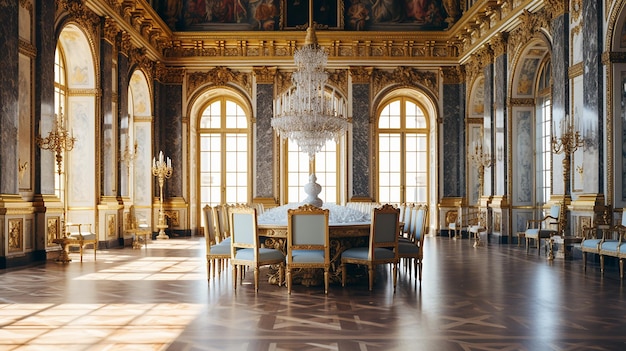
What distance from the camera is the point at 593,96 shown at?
9.56 metres

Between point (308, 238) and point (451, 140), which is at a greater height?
point (451, 140)

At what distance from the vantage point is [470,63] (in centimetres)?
1600

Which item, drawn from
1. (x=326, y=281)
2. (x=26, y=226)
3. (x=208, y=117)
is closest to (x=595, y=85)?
(x=326, y=281)

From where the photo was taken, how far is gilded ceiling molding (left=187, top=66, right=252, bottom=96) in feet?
A: 55.0

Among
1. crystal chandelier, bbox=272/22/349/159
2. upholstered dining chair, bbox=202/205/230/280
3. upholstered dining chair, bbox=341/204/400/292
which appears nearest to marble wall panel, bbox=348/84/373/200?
crystal chandelier, bbox=272/22/349/159

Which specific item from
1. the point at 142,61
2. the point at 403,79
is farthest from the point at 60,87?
the point at 403,79

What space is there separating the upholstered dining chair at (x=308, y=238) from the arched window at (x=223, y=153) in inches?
429

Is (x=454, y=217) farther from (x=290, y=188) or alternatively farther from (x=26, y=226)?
(x=26, y=226)

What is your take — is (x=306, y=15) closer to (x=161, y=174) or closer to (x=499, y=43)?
(x=499, y=43)

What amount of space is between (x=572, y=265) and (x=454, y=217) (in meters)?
7.49

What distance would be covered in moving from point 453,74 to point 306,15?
4.32 m

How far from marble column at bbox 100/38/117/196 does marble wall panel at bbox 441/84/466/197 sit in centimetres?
878

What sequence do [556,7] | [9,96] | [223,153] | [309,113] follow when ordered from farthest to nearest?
[223,153] → [556,7] → [309,113] → [9,96]

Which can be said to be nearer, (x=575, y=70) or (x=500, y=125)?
(x=575, y=70)
